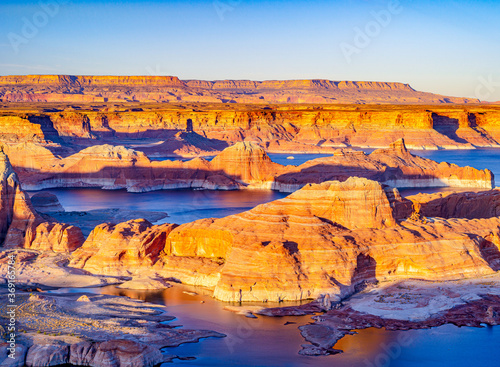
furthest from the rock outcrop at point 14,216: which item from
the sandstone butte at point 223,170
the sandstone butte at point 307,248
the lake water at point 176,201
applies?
the sandstone butte at point 223,170

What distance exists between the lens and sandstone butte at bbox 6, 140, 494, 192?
79812mm

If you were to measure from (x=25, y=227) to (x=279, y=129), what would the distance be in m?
122

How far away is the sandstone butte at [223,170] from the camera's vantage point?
262 feet

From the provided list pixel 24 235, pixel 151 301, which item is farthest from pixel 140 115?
pixel 151 301

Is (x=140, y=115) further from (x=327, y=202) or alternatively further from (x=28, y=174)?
(x=327, y=202)

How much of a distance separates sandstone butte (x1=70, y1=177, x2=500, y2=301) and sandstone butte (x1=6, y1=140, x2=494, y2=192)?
4313 cm

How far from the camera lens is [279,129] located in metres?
Result: 160

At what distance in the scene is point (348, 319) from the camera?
26906 mm

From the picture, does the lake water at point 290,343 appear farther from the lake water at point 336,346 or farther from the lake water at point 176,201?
the lake water at point 176,201

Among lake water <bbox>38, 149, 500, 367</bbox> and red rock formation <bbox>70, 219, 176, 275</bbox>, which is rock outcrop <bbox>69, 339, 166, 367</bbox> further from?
red rock formation <bbox>70, 219, 176, 275</bbox>

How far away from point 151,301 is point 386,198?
42.2ft

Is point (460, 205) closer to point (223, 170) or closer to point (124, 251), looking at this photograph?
point (124, 251)

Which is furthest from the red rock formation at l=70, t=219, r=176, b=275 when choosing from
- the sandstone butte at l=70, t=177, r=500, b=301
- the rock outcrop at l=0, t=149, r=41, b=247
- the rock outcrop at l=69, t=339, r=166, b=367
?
the rock outcrop at l=69, t=339, r=166, b=367

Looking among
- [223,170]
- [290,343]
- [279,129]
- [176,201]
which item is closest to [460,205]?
[290,343]
